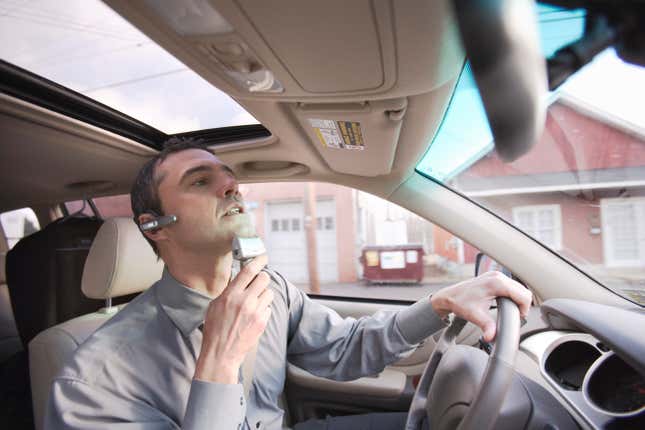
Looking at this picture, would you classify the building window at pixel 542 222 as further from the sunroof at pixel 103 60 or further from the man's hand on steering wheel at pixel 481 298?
the sunroof at pixel 103 60

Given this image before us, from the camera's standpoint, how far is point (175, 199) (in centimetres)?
123

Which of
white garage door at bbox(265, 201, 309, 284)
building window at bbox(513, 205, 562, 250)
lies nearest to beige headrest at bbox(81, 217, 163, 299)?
building window at bbox(513, 205, 562, 250)

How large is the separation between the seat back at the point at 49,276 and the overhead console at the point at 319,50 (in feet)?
5.62

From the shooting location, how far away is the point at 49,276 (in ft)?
7.32

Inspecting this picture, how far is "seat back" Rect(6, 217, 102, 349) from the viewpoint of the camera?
7.20 ft

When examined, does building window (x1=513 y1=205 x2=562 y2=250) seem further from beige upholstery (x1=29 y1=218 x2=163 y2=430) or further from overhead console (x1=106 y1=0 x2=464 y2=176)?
beige upholstery (x1=29 y1=218 x2=163 y2=430)

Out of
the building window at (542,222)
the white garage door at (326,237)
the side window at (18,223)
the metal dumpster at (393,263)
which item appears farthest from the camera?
the white garage door at (326,237)

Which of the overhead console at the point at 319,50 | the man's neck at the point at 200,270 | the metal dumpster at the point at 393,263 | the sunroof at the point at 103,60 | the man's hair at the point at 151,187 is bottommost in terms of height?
the metal dumpster at the point at 393,263

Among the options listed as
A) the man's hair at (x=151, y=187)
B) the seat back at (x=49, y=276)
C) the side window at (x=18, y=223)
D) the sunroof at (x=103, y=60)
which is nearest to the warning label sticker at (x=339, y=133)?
the sunroof at (x=103, y=60)

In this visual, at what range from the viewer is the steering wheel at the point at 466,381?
751 mm

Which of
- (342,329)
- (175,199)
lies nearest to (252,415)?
(342,329)

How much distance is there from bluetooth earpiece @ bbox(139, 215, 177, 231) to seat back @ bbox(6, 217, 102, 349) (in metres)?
1.22

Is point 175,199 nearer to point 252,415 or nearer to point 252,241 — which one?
point 252,241

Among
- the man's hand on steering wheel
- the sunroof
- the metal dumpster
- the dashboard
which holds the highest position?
the sunroof
